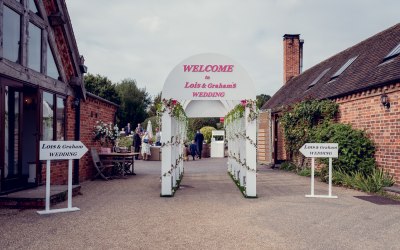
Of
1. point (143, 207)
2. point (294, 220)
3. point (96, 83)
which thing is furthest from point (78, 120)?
point (96, 83)

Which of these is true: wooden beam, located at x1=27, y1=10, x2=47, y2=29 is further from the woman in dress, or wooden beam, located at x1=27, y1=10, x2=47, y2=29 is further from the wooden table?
the woman in dress

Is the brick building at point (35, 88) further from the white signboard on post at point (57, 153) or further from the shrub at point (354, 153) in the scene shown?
the shrub at point (354, 153)

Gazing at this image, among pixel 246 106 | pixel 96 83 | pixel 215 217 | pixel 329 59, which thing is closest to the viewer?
pixel 215 217

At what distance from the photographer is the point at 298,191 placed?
955cm

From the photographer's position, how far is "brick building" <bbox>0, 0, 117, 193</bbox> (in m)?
7.73

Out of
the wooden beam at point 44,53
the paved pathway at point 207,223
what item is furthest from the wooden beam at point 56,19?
the paved pathway at point 207,223

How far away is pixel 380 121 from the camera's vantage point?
9.96m

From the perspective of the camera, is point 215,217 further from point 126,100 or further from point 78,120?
point 126,100

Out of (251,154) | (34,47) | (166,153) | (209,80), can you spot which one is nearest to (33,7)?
(34,47)

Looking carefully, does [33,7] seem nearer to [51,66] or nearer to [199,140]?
[51,66]

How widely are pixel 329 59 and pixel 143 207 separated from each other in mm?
15461

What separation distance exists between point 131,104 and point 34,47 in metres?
36.3

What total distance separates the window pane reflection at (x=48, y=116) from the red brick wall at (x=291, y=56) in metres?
16.2

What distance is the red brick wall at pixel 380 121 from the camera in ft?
30.3
